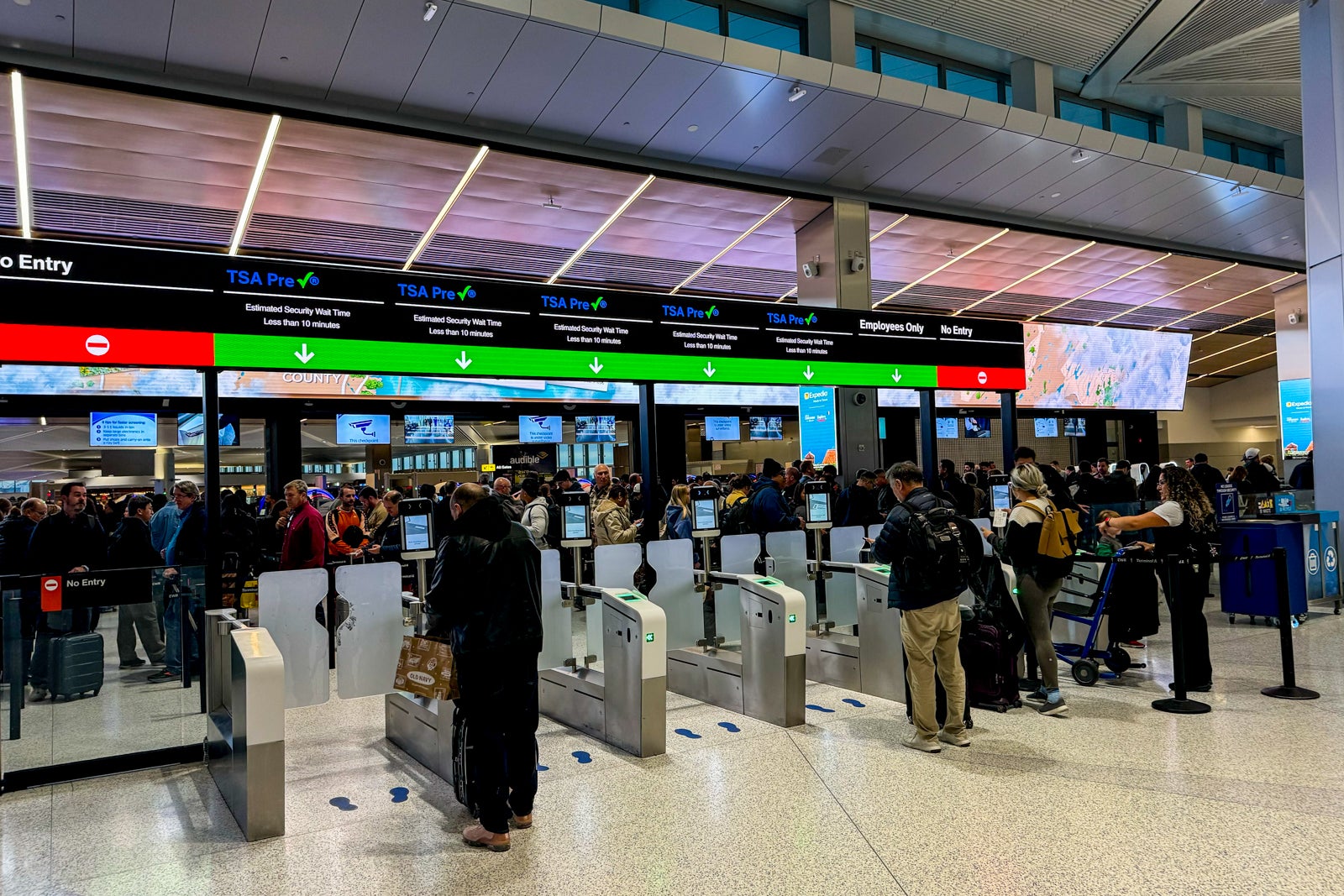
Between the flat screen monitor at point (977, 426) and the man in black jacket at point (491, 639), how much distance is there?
60.2ft

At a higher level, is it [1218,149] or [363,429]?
[1218,149]

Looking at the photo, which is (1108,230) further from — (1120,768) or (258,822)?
(258,822)

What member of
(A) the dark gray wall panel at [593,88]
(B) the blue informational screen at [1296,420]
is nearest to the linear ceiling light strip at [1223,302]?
(B) the blue informational screen at [1296,420]

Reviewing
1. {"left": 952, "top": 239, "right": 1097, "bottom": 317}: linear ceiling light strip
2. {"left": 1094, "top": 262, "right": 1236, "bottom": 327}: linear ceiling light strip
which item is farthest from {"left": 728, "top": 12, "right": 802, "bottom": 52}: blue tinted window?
{"left": 1094, "top": 262, "right": 1236, "bottom": 327}: linear ceiling light strip

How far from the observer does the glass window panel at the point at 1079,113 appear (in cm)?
1092

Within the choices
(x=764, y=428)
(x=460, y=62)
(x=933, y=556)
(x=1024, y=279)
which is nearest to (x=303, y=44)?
(x=460, y=62)

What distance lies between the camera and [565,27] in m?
6.59

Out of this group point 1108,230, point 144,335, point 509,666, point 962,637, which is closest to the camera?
point 509,666

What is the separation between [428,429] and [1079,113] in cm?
1043

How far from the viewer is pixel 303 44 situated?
656 cm

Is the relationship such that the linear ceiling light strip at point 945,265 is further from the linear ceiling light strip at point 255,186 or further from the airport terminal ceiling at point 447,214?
the linear ceiling light strip at point 255,186

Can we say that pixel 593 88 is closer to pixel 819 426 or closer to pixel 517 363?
pixel 517 363

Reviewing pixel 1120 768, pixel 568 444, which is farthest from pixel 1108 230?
pixel 1120 768

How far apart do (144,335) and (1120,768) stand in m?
5.54
